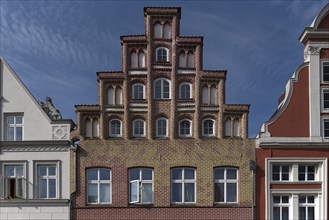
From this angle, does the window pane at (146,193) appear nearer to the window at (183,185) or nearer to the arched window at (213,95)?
the window at (183,185)

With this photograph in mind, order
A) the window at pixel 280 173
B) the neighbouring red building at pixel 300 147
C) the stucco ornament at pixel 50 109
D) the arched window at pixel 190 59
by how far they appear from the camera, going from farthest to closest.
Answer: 1. the stucco ornament at pixel 50 109
2. the arched window at pixel 190 59
3. the window at pixel 280 173
4. the neighbouring red building at pixel 300 147

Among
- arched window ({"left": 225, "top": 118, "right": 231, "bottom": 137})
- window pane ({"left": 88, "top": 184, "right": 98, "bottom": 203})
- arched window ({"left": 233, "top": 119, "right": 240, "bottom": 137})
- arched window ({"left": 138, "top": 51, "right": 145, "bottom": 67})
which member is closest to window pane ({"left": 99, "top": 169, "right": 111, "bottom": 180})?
window pane ({"left": 88, "top": 184, "right": 98, "bottom": 203})

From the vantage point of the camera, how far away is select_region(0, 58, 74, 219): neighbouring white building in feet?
85.3

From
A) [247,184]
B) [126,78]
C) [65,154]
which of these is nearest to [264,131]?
[247,184]

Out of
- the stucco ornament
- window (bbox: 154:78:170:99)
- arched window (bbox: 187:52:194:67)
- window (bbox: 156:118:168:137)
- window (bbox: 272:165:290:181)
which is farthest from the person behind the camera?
the stucco ornament

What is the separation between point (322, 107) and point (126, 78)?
10.0 m

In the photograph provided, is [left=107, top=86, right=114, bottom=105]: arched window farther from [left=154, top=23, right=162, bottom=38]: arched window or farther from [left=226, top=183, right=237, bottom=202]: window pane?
[left=226, top=183, right=237, bottom=202]: window pane

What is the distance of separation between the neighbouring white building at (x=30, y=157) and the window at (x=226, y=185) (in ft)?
24.5

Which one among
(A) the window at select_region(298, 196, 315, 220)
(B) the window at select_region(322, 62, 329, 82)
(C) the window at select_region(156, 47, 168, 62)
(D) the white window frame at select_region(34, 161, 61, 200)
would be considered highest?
(C) the window at select_region(156, 47, 168, 62)

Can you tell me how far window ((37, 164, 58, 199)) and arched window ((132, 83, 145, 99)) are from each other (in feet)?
17.9

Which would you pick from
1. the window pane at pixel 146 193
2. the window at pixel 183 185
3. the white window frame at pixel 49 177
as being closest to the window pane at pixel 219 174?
the window at pixel 183 185

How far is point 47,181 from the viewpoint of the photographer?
86.8 feet

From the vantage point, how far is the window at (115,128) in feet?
87.8

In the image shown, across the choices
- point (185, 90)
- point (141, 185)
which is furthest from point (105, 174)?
point (185, 90)
